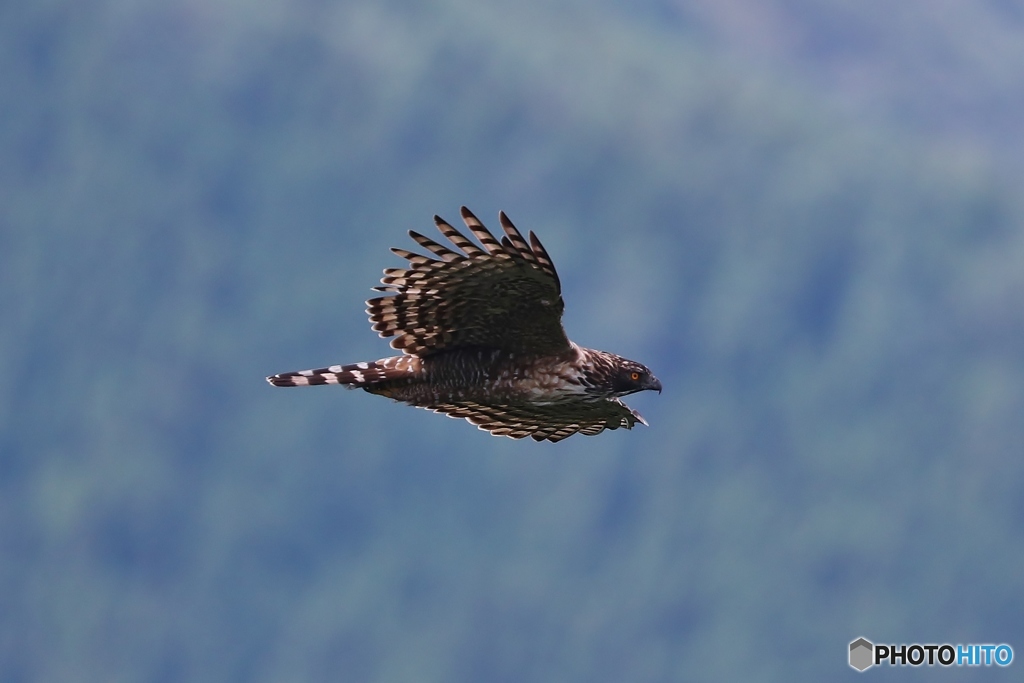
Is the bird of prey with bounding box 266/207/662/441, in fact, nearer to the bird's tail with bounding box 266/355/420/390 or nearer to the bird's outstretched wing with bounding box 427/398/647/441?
the bird's tail with bounding box 266/355/420/390

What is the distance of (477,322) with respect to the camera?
12.9m

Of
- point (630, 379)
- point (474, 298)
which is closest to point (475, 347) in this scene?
point (474, 298)

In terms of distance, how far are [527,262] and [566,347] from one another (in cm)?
120

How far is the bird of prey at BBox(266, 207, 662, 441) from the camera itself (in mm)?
12383

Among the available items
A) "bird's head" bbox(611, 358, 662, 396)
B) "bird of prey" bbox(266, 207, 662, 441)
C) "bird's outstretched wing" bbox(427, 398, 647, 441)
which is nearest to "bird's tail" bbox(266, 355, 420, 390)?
"bird of prey" bbox(266, 207, 662, 441)

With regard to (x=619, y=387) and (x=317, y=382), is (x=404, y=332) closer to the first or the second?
(x=317, y=382)

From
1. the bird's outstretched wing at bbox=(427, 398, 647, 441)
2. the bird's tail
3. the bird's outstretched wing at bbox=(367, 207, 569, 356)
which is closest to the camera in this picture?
the bird's outstretched wing at bbox=(367, 207, 569, 356)

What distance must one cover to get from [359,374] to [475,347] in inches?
42.6

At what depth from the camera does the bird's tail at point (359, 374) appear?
12828mm

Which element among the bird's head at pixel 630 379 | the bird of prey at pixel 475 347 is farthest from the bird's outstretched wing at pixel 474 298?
the bird's head at pixel 630 379

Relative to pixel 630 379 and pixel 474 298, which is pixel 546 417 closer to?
pixel 630 379

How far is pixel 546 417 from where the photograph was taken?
14.6 m

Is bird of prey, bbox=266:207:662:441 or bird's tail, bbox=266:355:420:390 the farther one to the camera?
bird's tail, bbox=266:355:420:390

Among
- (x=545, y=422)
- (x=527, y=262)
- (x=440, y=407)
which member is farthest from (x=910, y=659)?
(x=527, y=262)
